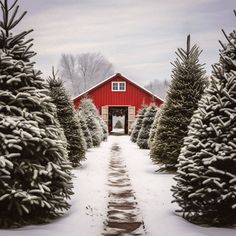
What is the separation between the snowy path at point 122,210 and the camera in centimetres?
718

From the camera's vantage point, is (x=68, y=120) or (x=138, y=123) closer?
(x=68, y=120)

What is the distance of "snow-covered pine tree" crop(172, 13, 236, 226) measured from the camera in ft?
23.3

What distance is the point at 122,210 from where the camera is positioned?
344 inches

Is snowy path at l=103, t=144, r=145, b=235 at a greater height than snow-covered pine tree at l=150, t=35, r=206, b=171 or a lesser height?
lesser

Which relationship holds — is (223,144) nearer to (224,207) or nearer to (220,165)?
(220,165)

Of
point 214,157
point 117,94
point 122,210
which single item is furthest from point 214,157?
point 117,94

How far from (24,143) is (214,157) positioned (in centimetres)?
326

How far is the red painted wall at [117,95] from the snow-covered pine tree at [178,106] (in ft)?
114

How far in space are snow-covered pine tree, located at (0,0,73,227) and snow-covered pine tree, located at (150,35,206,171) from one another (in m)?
7.36

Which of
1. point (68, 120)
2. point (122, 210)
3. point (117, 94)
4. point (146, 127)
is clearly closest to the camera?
point (122, 210)

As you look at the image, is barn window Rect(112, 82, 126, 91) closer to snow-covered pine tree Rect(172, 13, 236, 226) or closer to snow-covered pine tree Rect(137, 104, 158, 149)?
snow-covered pine tree Rect(137, 104, 158, 149)

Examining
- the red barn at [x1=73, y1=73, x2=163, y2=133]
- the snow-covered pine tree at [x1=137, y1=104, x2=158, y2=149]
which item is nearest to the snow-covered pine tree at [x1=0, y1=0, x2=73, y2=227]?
the snow-covered pine tree at [x1=137, y1=104, x2=158, y2=149]

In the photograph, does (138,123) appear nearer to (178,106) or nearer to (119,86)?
(119,86)

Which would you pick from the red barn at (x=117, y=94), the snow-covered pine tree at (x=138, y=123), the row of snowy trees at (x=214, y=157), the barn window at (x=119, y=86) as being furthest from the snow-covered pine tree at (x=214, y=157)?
the barn window at (x=119, y=86)
